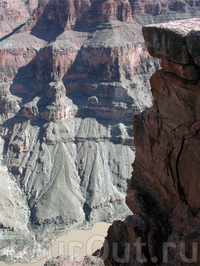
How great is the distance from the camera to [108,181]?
4834 centimetres

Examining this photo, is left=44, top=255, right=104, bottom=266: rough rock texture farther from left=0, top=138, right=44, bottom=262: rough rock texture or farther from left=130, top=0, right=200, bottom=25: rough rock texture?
left=130, top=0, right=200, bottom=25: rough rock texture

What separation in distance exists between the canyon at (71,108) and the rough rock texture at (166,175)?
3035 centimetres

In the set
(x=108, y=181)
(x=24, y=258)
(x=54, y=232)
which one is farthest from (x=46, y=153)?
(x=24, y=258)

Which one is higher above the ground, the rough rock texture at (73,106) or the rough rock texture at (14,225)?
the rough rock texture at (73,106)

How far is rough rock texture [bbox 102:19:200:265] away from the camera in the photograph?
365 inches

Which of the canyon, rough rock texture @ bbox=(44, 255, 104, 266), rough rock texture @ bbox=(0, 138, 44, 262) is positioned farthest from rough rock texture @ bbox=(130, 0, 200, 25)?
rough rock texture @ bbox=(44, 255, 104, 266)

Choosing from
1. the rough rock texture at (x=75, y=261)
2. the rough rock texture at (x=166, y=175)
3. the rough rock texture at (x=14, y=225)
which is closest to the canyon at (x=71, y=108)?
the rough rock texture at (x=14, y=225)

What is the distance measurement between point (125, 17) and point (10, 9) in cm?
3092

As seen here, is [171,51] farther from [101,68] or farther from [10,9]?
[10,9]

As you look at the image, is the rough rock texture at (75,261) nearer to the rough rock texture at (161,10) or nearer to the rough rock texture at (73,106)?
the rough rock texture at (73,106)

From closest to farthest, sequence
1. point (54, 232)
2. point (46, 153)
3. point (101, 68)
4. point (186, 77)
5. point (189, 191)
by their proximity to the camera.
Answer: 1. point (186, 77)
2. point (189, 191)
3. point (54, 232)
4. point (46, 153)
5. point (101, 68)

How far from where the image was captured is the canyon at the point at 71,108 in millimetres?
44000

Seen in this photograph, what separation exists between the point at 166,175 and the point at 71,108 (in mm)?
48136

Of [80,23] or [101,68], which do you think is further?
[80,23]
